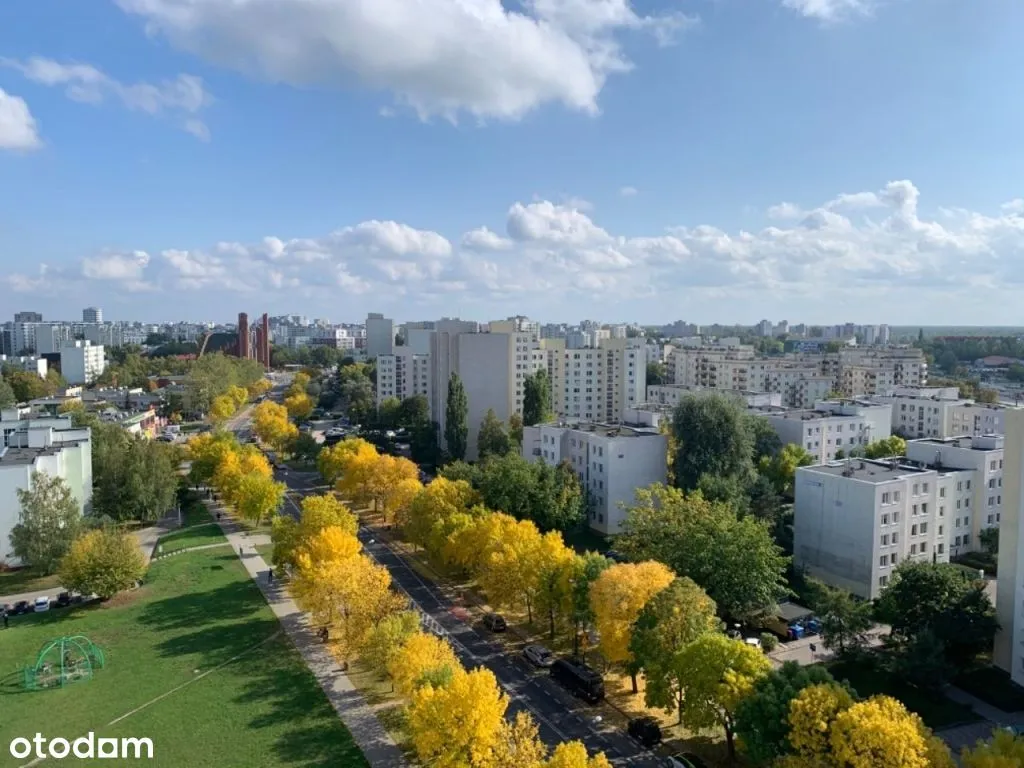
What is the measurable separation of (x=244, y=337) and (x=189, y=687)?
432 ft

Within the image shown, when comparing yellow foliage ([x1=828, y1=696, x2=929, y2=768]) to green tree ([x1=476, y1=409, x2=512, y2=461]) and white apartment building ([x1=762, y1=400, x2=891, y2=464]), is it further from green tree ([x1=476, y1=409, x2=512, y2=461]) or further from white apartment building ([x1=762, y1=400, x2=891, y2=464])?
green tree ([x1=476, y1=409, x2=512, y2=461])

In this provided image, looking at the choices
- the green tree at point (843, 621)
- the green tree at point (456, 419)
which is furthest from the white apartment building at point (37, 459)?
the green tree at point (843, 621)

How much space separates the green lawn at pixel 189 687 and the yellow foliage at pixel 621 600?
859cm

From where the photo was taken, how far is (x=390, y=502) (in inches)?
1710

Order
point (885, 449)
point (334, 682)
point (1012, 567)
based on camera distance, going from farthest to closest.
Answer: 1. point (885, 449)
2. point (1012, 567)
3. point (334, 682)

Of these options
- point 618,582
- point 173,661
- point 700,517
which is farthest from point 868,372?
point 173,661

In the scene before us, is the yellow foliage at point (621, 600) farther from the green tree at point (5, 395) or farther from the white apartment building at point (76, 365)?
the white apartment building at point (76, 365)

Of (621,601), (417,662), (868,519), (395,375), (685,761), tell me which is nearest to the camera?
(685,761)

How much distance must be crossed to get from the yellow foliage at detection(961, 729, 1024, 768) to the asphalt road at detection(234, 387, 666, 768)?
7957mm

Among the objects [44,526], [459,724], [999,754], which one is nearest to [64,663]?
Result: [44,526]

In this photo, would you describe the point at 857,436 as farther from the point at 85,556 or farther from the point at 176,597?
the point at 85,556

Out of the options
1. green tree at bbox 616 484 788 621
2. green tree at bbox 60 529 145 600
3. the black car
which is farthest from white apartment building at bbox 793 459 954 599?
green tree at bbox 60 529 145 600

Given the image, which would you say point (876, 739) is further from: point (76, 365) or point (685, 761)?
point (76, 365)

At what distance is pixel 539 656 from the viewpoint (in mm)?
27094
